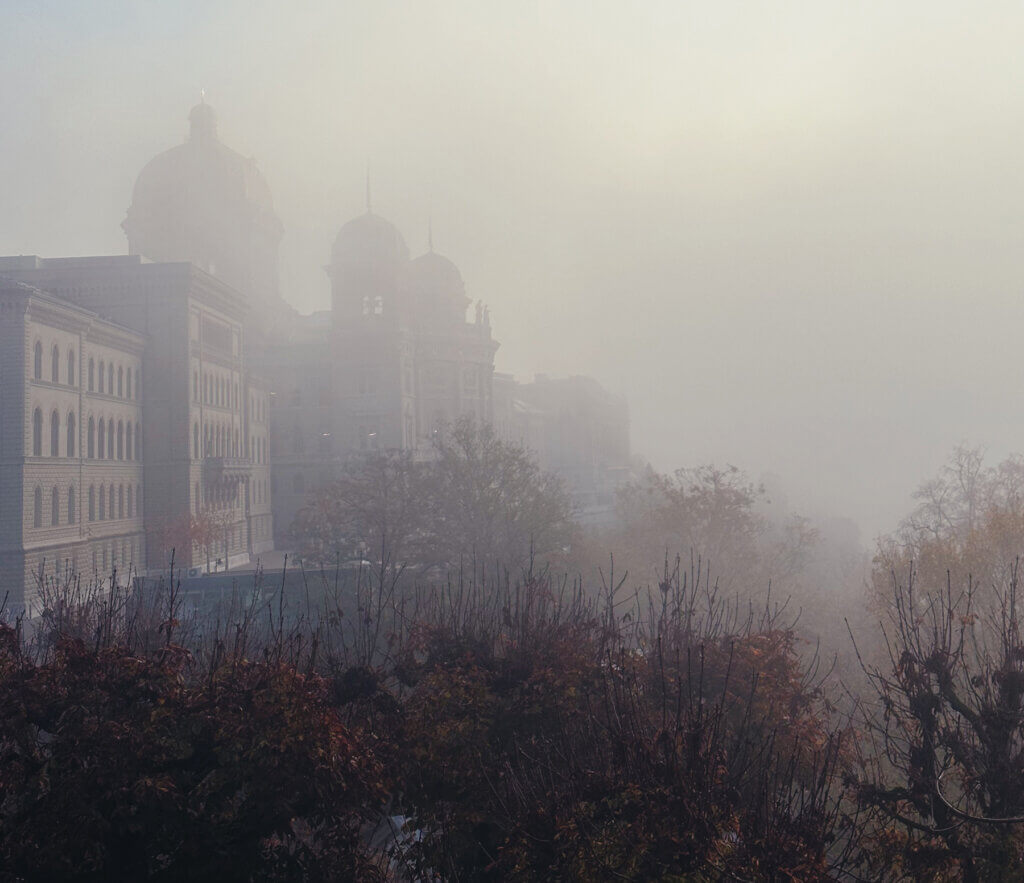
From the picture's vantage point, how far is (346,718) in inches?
509

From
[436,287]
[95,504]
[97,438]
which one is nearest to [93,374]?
[97,438]

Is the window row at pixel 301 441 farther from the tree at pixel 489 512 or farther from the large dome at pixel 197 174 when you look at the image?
the tree at pixel 489 512

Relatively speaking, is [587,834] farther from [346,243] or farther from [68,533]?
[346,243]

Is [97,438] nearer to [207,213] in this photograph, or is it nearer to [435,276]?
[207,213]

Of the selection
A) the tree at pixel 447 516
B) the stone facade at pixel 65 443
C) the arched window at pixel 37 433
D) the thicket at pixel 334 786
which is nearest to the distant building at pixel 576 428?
the stone facade at pixel 65 443

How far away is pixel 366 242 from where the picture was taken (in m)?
74.8

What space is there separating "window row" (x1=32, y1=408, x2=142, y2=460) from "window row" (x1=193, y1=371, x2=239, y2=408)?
156 inches

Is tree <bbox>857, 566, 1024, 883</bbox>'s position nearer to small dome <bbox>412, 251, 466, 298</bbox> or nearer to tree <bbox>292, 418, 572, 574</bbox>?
tree <bbox>292, 418, 572, 574</bbox>

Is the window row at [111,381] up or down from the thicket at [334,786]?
up

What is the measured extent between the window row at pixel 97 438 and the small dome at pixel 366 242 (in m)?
27.8

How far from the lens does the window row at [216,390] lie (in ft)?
176

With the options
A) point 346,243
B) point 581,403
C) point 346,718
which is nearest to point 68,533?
point 346,718

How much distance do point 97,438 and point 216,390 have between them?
38.1 ft

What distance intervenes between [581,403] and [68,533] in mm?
74271
